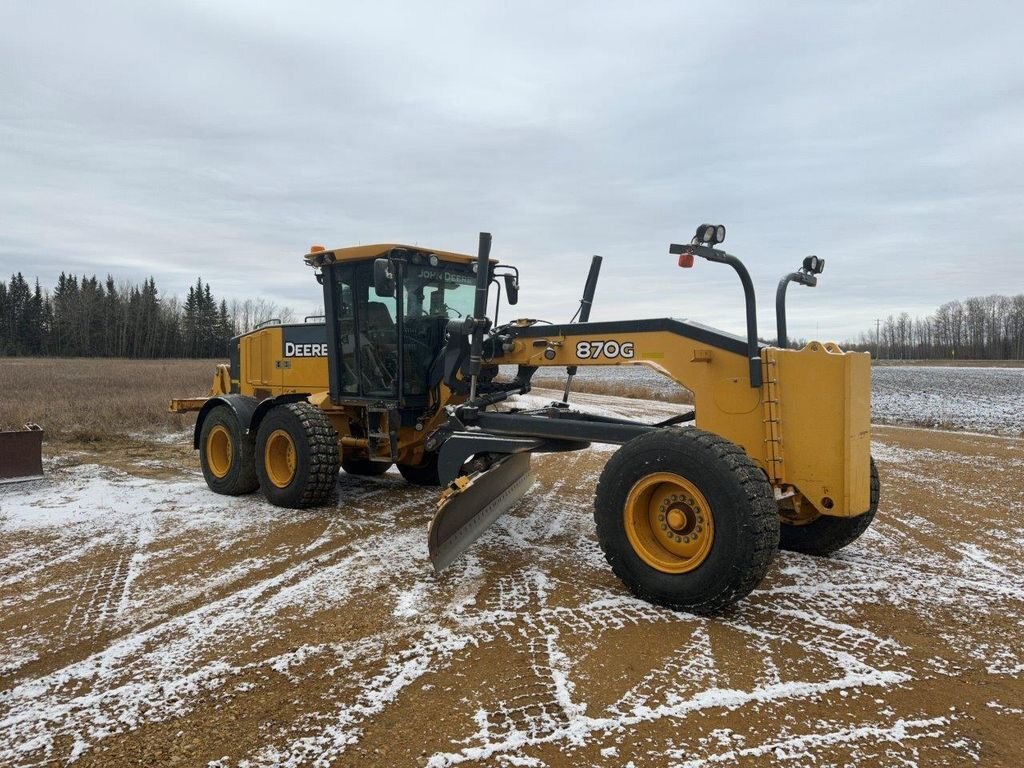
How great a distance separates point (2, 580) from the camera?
4707 mm

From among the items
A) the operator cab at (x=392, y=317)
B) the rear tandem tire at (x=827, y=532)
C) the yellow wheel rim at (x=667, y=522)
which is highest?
the operator cab at (x=392, y=317)

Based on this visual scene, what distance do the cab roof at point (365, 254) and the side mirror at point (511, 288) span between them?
0.88ft

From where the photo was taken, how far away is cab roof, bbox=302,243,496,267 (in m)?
6.73

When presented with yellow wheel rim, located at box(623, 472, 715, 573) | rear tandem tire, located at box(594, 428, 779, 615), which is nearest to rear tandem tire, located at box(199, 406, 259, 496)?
rear tandem tire, located at box(594, 428, 779, 615)

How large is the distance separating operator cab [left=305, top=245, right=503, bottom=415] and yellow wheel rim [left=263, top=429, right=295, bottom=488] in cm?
70

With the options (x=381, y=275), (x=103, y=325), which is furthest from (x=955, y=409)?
(x=103, y=325)

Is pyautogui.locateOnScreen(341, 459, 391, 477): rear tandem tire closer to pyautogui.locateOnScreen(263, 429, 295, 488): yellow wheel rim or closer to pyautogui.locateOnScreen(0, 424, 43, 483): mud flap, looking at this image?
pyautogui.locateOnScreen(263, 429, 295, 488): yellow wheel rim

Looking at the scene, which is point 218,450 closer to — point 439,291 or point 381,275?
point 439,291

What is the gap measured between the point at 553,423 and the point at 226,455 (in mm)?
4832

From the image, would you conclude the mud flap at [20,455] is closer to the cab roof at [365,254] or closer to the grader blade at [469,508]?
the cab roof at [365,254]

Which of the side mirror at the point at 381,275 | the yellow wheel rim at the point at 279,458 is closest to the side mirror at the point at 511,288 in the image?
the side mirror at the point at 381,275

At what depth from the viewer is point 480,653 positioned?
11.8 feet

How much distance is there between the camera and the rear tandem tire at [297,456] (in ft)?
22.2

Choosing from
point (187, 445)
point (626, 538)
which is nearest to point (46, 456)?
point (187, 445)
